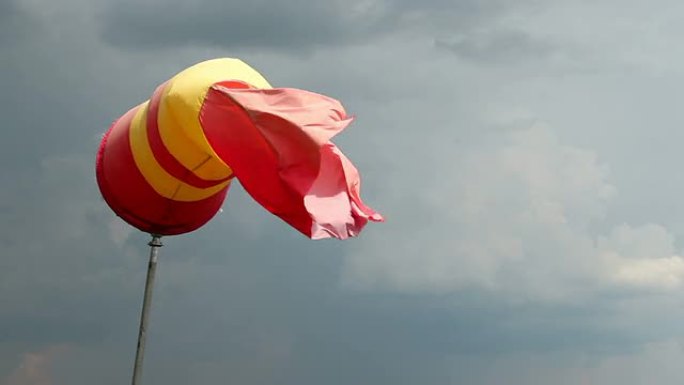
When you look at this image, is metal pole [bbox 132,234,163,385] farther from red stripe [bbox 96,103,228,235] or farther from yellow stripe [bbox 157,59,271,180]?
yellow stripe [bbox 157,59,271,180]

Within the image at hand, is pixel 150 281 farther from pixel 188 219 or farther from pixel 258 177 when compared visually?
pixel 258 177

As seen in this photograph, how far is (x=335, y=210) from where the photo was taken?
13703 millimetres

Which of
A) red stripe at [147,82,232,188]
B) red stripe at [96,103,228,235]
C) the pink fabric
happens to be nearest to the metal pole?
red stripe at [96,103,228,235]

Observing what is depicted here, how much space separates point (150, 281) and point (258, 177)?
2.78 metres

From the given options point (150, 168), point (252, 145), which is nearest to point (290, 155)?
point (252, 145)

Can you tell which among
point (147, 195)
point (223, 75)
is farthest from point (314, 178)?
point (147, 195)

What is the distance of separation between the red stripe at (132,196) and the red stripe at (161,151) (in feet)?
1.85

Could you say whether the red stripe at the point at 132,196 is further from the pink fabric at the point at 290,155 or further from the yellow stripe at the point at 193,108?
the pink fabric at the point at 290,155

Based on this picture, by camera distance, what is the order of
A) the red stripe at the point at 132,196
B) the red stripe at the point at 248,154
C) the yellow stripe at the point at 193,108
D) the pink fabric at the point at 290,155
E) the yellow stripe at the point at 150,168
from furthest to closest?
1. the red stripe at the point at 132,196
2. the yellow stripe at the point at 150,168
3. the yellow stripe at the point at 193,108
4. the red stripe at the point at 248,154
5. the pink fabric at the point at 290,155

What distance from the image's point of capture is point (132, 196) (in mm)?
15797

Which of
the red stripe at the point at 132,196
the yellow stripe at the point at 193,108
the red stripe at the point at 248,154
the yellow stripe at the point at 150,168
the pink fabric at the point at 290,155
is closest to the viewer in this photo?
the pink fabric at the point at 290,155

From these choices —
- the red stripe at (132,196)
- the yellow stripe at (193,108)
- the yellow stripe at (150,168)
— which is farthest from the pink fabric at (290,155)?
the red stripe at (132,196)

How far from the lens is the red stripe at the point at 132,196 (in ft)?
51.4

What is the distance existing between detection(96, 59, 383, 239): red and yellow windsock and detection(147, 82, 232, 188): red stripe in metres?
0.01
